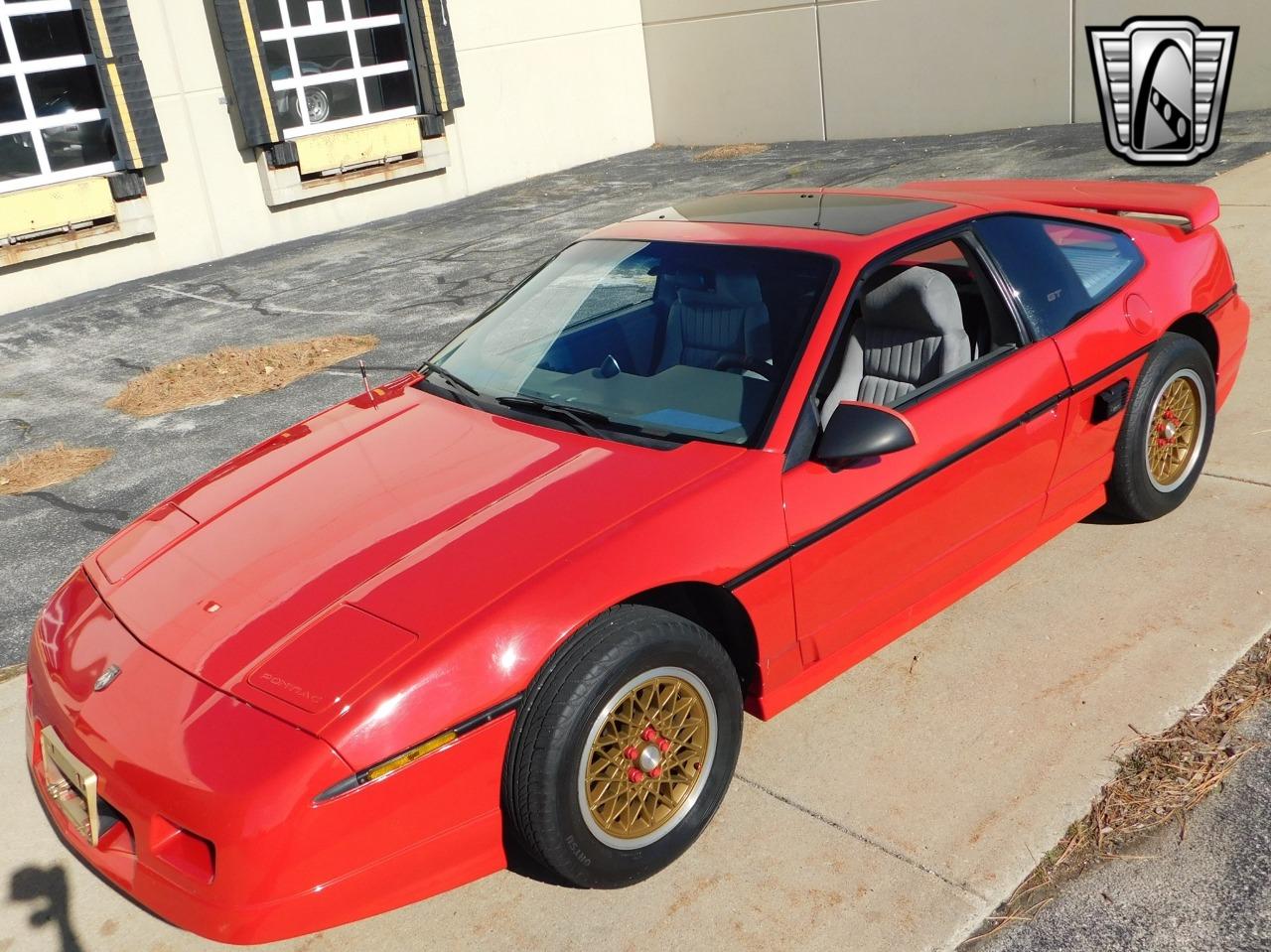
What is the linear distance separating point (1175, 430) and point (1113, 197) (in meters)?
1.10

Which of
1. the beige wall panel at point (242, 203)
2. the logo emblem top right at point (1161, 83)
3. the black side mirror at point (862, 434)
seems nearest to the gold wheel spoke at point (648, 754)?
the black side mirror at point (862, 434)

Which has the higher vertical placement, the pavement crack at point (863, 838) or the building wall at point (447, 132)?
the building wall at point (447, 132)

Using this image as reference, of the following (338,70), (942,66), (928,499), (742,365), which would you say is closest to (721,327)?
(742,365)

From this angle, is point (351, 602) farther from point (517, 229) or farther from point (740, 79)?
point (740, 79)

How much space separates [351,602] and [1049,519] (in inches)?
93.6

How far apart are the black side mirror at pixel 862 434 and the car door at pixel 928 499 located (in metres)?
0.09

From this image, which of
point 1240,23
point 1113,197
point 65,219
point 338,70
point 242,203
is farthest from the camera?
point 338,70

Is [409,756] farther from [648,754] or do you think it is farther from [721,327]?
[721,327]

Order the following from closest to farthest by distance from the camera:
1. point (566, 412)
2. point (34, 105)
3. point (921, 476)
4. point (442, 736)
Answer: point (442, 736) < point (921, 476) < point (566, 412) < point (34, 105)

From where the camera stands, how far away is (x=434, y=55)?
1416cm

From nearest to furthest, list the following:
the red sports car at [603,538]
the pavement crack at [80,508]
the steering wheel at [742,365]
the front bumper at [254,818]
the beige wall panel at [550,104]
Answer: the front bumper at [254,818]
the red sports car at [603,538]
the steering wheel at [742,365]
the pavement crack at [80,508]
the beige wall panel at [550,104]

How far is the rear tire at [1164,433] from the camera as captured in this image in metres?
4.19

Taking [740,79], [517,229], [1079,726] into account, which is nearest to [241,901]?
[1079,726]

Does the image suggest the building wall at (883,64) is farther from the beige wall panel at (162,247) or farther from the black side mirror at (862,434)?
the black side mirror at (862,434)
